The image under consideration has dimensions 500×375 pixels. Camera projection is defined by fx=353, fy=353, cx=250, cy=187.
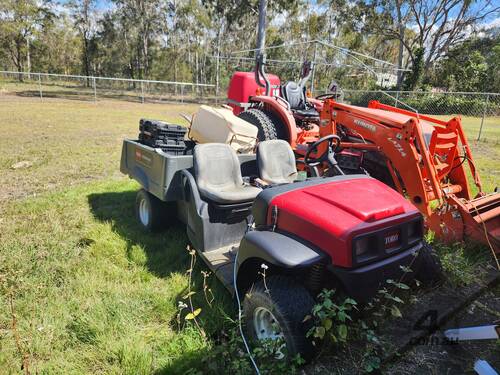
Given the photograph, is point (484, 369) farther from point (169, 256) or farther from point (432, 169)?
point (169, 256)

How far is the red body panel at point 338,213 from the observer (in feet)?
6.20

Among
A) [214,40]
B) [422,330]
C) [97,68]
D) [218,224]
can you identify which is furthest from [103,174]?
[97,68]

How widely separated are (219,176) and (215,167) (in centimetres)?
9

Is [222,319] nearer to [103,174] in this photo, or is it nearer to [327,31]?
[103,174]

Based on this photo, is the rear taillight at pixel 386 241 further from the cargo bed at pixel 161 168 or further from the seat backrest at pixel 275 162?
the cargo bed at pixel 161 168

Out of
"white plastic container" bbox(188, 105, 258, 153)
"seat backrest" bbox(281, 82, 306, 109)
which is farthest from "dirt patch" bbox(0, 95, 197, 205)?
"seat backrest" bbox(281, 82, 306, 109)

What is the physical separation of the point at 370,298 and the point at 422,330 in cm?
61

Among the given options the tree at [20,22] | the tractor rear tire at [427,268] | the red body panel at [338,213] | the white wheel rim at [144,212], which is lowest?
the white wheel rim at [144,212]

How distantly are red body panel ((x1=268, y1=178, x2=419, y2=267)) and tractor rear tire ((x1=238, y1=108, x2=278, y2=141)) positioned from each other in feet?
9.20

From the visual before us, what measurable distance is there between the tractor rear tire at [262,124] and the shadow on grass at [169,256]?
1.84 meters

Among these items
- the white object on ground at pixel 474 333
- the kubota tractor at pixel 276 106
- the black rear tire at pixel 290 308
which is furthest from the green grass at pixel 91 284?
the kubota tractor at pixel 276 106

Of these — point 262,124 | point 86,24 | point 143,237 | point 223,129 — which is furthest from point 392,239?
point 86,24

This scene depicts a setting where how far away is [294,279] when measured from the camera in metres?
2.06

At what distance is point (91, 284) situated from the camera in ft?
9.57
